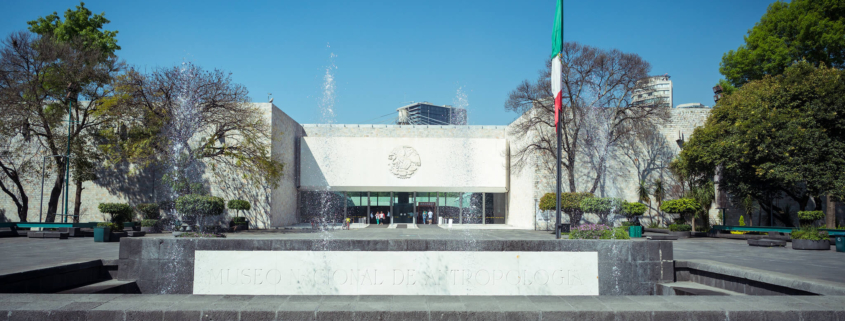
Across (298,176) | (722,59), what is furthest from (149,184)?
(722,59)

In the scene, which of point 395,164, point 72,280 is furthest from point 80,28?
point 72,280

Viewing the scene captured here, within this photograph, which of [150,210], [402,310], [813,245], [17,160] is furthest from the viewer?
[17,160]

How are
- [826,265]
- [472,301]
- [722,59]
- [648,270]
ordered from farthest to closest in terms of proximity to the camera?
[722,59]
[826,265]
[648,270]
[472,301]

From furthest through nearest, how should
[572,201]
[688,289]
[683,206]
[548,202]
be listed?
[548,202], [572,201], [683,206], [688,289]

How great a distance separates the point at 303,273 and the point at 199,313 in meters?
2.52

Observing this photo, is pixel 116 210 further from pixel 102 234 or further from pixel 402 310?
pixel 402 310

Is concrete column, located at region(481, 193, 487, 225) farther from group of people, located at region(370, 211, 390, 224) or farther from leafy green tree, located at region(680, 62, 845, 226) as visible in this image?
leafy green tree, located at region(680, 62, 845, 226)

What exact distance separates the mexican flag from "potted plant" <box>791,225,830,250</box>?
1009cm

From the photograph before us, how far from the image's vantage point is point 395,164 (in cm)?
2927

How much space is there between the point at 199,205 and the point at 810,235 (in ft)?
70.0

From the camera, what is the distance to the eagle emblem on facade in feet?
96.0

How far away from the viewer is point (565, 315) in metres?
4.02

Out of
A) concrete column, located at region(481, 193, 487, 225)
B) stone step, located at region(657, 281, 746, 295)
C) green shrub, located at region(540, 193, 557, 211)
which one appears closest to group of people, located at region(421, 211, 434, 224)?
concrete column, located at region(481, 193, 487, 225)

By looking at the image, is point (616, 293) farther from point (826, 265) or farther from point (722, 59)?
point (722, 59)
